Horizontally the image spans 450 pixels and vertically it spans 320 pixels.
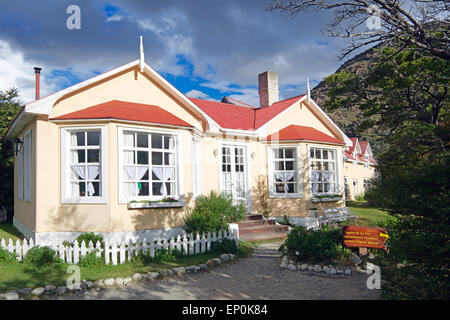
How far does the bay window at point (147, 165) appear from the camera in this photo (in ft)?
32.1

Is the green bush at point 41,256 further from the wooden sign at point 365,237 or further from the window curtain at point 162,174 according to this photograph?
the wooden sign at point 365,237

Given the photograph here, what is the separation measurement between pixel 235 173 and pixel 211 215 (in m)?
3.59

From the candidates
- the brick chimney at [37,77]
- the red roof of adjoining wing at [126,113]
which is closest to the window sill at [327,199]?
the red roof of adjoining wing at [126,113]

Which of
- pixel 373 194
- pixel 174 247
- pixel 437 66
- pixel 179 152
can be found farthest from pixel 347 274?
pixel 437 66

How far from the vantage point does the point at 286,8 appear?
309 inches

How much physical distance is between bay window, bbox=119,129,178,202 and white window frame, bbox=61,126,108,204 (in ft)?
1.52

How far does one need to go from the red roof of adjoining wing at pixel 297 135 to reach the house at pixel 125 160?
15 centimetres

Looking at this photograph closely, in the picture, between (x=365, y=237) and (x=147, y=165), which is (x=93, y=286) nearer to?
(x=147, y=165)

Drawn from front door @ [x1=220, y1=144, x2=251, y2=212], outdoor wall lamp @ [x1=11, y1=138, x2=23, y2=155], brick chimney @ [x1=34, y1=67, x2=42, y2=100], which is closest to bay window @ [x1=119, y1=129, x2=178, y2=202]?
front door @ [x1=220, y1=144, x2=251, y2=212]

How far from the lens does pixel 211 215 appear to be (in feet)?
34.5

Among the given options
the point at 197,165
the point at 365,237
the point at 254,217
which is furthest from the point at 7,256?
the point at 365,237

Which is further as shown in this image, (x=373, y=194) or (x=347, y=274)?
(x=347, y=274)

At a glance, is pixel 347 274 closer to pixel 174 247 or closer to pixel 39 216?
pixel 174 247

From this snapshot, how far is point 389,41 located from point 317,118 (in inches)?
357
